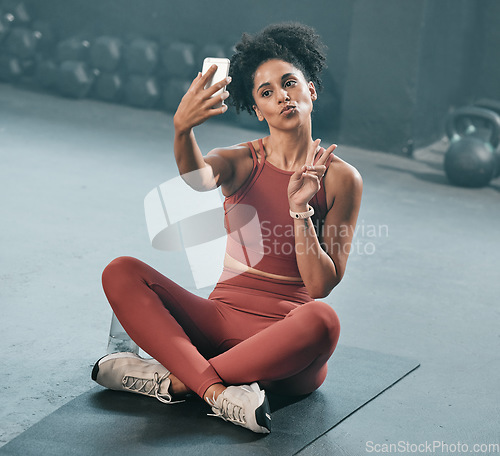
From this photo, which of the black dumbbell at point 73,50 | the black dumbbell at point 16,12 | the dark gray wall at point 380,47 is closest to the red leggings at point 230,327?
the dark gray wall at point 380,47

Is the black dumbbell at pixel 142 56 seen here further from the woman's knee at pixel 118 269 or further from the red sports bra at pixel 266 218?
the woman's knee at pixel 118 269

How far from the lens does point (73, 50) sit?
7340 mm

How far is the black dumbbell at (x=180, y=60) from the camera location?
7.11 metres

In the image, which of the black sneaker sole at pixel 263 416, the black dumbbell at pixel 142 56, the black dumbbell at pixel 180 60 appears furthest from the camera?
the black dumbbell at pixel 142 56

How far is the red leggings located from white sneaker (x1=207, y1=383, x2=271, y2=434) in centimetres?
6

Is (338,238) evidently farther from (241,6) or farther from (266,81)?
(241,6)

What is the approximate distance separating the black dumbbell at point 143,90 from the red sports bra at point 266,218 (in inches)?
205

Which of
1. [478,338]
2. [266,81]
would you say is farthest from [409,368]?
[266,81]

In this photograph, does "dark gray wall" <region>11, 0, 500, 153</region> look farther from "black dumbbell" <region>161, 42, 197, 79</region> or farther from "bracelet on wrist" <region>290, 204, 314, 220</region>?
"bracelet on wrist" <region>290, 204, 314, 220</region>

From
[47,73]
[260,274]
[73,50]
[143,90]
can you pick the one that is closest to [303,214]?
[260,274]

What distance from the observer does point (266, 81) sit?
2.10m

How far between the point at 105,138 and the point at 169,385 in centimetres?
402

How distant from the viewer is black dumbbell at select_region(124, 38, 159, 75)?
7223mm

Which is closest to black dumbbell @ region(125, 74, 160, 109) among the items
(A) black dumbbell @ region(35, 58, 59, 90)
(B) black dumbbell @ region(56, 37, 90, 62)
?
(B) black dumbbell @ region(56, 37, 90, 62)
